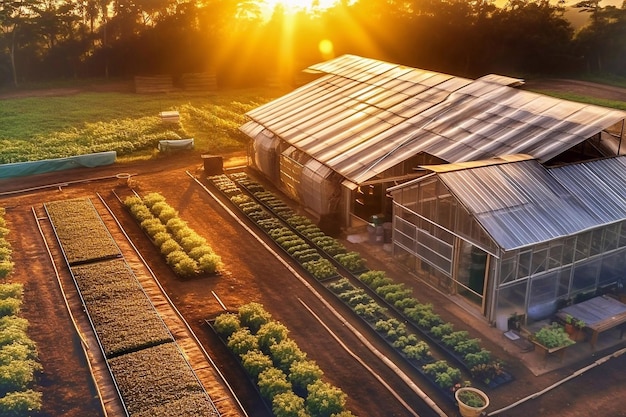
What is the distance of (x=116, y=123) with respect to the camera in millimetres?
55531

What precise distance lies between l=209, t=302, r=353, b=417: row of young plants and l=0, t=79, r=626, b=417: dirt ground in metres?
0.60

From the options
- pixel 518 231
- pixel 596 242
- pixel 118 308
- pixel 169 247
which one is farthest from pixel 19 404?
pixel 596 242

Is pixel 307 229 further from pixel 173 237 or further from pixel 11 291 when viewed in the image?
pixel 11 291

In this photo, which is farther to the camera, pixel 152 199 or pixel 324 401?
pixel 152 199

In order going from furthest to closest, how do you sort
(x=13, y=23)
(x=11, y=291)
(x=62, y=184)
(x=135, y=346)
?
(x=13, y=23) → (x=62, y=184) → (x=11, y=291) → (x=135, y=346)

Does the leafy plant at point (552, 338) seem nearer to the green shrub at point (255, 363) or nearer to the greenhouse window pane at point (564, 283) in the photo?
the greenhouse window pane at point (564, 283)

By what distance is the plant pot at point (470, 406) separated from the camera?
1870 centimetres

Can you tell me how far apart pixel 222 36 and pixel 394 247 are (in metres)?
63.4

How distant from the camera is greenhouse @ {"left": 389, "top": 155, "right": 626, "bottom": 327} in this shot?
23.2m

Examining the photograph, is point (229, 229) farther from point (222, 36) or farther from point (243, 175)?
point (222, 36)

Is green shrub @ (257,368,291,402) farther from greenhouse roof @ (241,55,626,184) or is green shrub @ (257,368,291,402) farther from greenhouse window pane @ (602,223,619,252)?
greenhouse window pane @ (602,223,619,252)

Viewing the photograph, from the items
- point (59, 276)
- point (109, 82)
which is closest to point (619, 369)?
point (59, 276)

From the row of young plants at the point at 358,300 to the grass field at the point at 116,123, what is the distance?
557 inches

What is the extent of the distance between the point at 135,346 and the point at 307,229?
1289cm
